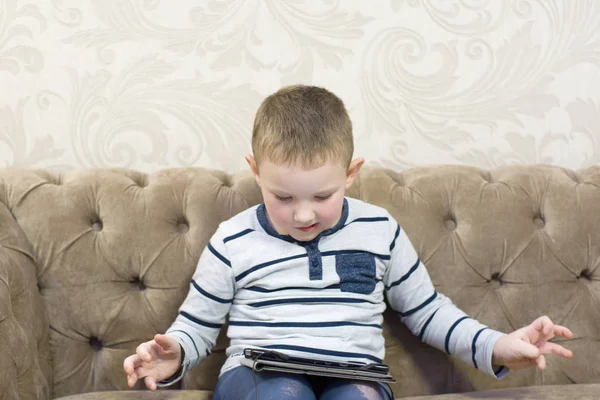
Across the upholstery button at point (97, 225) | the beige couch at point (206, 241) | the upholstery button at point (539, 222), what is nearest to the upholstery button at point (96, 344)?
the beige couch at point (206, 241)

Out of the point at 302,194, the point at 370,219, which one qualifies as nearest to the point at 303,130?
the point at 302,194

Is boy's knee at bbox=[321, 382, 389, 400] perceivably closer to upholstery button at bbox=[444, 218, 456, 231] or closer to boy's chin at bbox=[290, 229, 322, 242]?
boy's chin at bbox=[290, 229, 322, 242]

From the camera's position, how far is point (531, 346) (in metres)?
1.30

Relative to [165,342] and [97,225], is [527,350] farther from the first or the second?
[97,225]

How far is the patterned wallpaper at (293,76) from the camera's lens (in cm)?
168

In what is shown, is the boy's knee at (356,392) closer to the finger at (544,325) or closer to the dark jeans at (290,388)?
the dark jeans at (290,388)

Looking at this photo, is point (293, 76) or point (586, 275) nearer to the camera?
point (586, 275)

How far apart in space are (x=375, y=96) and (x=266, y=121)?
522 millimetres

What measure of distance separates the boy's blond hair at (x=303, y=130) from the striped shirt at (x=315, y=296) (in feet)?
0.58

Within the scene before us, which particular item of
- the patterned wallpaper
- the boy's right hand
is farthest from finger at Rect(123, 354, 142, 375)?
the patterned wallpaper

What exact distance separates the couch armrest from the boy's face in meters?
0.49

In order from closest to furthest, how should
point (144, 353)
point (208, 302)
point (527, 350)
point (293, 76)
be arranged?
point (144, 353) < point (527, 350) < point (208, 302) < point (293, 76)

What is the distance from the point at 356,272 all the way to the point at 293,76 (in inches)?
22.8

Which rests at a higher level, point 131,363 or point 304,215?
point 304,215
